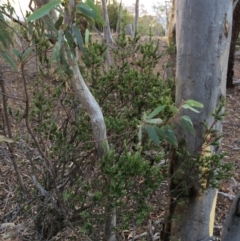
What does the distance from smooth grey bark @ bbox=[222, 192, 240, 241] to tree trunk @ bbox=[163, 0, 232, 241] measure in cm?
17

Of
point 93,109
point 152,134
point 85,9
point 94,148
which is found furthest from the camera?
point 94,148

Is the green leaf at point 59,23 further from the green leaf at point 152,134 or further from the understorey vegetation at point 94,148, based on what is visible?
the green leaf at point 152,134

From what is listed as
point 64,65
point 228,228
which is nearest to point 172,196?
point 228,228

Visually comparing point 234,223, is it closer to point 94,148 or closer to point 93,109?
point 94,148

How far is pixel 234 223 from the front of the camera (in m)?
2.17

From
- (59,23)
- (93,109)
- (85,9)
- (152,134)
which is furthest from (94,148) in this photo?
(85,9)

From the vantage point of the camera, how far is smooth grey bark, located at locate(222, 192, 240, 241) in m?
2.14

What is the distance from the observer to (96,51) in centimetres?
218

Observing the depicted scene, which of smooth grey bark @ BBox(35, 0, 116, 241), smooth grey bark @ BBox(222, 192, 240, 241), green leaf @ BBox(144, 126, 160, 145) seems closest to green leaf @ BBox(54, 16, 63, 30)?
smooth grey bark @ BBox(35, 0, 116, 241)

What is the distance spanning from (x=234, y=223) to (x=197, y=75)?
0.84 m

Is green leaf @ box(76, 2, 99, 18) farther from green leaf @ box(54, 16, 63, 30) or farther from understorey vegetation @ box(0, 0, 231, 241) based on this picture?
understorey vegetation @ box(0, 0, 231, 241)

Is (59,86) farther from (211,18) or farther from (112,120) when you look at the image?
(211,18)

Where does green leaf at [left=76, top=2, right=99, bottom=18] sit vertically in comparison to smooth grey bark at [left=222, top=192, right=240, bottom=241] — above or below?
above

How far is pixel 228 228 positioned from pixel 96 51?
1.24 m
